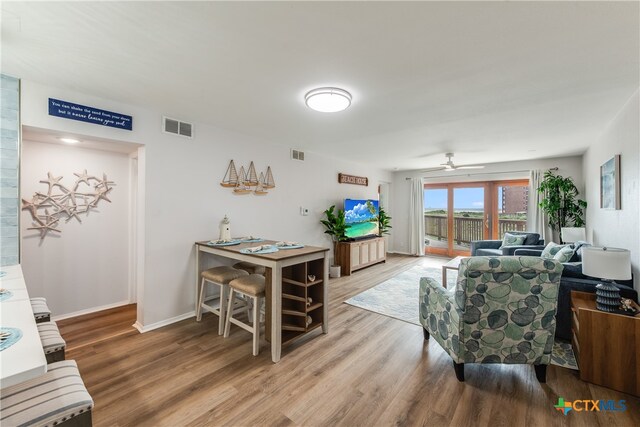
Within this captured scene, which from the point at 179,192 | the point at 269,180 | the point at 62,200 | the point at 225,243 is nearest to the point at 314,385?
the point at 225,243

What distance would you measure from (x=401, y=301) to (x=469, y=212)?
4015mm

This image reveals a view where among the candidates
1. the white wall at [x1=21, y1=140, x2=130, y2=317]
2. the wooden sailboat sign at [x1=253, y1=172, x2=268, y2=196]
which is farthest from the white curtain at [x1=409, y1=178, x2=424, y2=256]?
the white wall at [x1=21, y1=140, x2=130, y2=317]

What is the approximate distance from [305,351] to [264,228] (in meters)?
2.01

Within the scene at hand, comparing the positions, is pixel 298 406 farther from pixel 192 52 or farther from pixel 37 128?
pixel 37 128

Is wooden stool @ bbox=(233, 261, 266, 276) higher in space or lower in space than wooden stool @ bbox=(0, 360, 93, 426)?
higher

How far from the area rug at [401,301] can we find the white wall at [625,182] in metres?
0.85

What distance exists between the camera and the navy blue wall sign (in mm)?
2289

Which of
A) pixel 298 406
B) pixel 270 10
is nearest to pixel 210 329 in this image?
pixel 298 406

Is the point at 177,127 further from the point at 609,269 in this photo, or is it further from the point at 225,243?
the point at 609,269

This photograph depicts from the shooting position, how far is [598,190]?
360 centimetres

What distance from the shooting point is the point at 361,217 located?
227 inches

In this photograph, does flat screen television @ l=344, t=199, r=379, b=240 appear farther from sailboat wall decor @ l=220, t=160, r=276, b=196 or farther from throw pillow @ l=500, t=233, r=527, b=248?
throw pillow @ l=500, t=233, r=527, b=248

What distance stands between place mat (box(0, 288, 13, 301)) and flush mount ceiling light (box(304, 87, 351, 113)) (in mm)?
2352

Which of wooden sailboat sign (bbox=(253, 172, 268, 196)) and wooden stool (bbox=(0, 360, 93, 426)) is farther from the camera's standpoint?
wooden sailboat sign (bbox=(253, 172, 268, 196))
